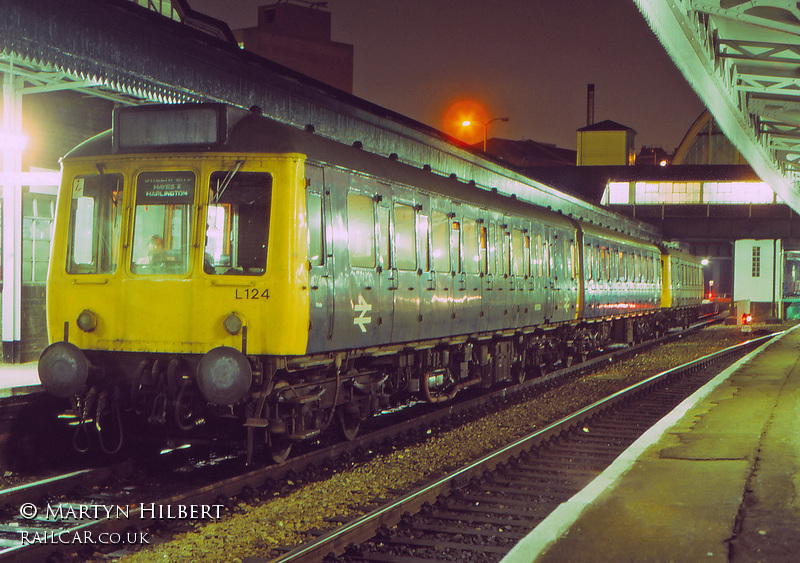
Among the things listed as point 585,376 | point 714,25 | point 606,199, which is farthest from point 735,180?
point 714,25

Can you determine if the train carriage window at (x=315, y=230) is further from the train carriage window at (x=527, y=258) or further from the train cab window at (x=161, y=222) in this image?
the train carriage window at (x=527, y=258)

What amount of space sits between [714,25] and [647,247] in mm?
18133

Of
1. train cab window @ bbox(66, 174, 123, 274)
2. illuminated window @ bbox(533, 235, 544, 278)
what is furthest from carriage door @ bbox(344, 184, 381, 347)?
illuminated window @ bbox(533, 235, 544, 278)

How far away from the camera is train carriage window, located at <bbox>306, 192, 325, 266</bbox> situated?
799 cm

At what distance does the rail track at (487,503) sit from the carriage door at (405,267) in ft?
5.93

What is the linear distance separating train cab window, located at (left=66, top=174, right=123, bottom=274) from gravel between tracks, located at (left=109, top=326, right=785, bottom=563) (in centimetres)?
272

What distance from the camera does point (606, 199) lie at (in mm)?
57125

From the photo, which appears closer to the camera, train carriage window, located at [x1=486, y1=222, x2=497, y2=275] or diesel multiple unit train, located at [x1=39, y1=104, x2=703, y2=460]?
diesel multiple unit train, located at [x1=39, y1=104, x2=703, y2=460]

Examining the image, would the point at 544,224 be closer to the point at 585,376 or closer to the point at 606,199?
the point at 585,376

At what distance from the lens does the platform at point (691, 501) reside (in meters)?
5.23

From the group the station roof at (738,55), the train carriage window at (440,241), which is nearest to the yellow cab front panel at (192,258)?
the train carriage window at (440,241)

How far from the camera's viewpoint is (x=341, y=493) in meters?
7.44

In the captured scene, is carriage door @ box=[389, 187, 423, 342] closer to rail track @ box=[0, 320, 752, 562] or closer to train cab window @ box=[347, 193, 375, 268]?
train cab window @ box=[347, 193, 375, 268]

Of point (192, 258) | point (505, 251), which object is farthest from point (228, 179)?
point (505, 251)
